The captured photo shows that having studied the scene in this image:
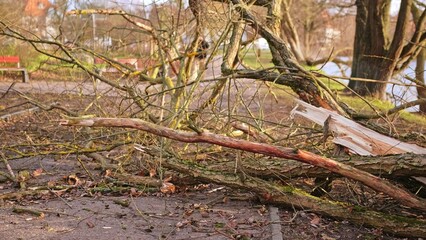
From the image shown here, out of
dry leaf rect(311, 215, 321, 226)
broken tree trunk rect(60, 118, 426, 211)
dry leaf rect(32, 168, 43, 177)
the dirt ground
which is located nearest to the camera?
broken tree trunk rect(60, 118, 426, 211)

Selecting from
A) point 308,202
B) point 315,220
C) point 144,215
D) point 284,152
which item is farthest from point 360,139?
point 144,215

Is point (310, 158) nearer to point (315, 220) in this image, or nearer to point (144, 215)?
point (315, 220)

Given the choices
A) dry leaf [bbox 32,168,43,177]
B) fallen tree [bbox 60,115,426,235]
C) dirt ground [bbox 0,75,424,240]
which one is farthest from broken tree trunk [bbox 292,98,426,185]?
dry leaf [bbox 32,168,43,177]

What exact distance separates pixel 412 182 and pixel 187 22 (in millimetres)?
4722

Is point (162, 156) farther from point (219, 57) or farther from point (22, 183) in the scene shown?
point (219, 57)

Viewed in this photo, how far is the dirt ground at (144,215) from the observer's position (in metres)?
4.85

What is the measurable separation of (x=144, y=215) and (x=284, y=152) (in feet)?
5.24

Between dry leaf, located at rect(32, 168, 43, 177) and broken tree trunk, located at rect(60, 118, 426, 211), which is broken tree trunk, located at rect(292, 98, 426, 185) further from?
dry leaf, located at rect(32, 168, 43, 177)

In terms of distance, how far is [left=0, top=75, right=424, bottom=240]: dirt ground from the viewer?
4.85m

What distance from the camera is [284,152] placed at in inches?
186

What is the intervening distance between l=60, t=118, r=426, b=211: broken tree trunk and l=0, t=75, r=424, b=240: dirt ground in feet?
1.39

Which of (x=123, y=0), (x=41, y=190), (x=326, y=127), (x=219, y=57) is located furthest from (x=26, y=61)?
(x=326, y=127)

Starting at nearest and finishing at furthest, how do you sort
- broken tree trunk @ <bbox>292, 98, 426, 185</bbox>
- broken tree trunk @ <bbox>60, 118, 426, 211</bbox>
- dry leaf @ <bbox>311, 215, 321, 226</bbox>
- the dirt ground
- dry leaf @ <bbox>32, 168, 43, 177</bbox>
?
1. broken tree trunk @ <bbox>60, 118, 426, 211</bbox>
2. the dirt ground
3. dry leaf @ <bbox>311, 215, 321, 226</bbox>
4. broken tree trunk @ <bbox>292, 98, 426, 185</bbox>
5. dry leaf @ <bbox>32, 168, 43, 177</bbox>

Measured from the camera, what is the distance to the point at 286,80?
6.50 metres
